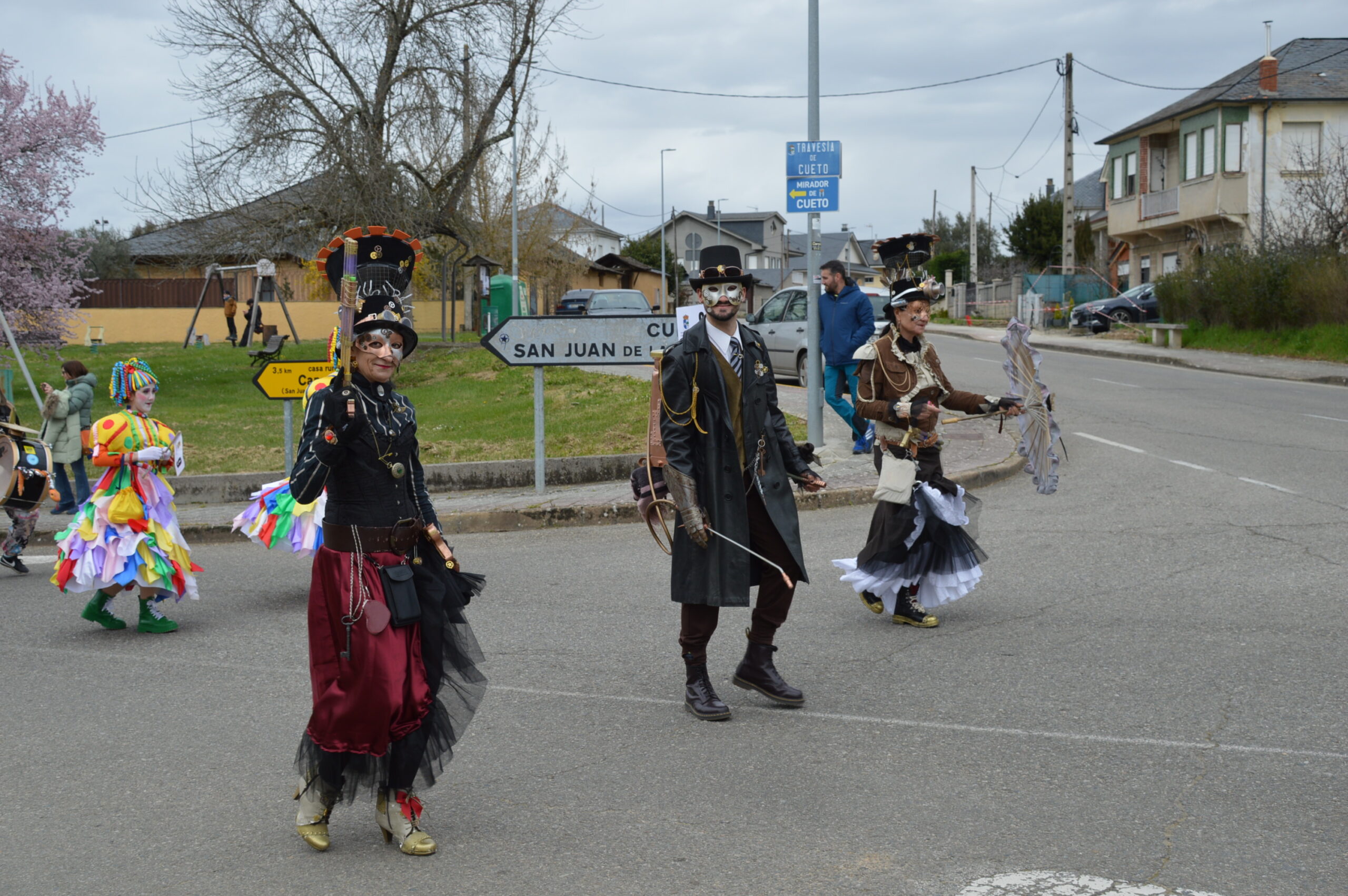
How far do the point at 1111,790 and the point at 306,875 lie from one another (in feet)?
9.45

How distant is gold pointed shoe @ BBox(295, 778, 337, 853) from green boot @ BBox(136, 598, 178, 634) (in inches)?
154

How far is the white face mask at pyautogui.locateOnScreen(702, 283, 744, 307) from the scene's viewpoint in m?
5.40

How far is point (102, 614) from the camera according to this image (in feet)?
25.4

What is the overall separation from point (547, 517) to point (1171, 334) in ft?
82.1

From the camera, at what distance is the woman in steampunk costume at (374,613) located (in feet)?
13.4

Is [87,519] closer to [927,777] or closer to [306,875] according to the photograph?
[306,875]

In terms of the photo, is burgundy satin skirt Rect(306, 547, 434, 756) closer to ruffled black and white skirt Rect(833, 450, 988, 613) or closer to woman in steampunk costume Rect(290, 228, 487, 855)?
woman in steampunk costume Rect(290, 228, 487, 855)

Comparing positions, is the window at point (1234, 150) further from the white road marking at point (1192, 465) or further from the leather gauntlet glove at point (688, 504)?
the leather gauntlet glove at point (688, 504)

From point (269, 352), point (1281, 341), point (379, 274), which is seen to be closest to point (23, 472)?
point (379, 274)

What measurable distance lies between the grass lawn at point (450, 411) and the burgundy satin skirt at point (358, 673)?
932cm

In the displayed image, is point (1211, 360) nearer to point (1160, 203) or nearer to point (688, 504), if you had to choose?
point (1160, 203)

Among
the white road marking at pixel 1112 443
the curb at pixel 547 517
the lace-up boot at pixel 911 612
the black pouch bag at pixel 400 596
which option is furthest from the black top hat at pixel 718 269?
the white road marking at pixel 1112 443

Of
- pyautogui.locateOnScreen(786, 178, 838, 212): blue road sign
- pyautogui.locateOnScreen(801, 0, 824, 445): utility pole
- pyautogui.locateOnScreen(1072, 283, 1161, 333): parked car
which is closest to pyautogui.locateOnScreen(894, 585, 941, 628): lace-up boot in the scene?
pyautogui.locateOnScreen(801, 0, 824, 445): utility pole

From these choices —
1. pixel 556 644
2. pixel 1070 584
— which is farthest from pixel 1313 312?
pixel 556 644
